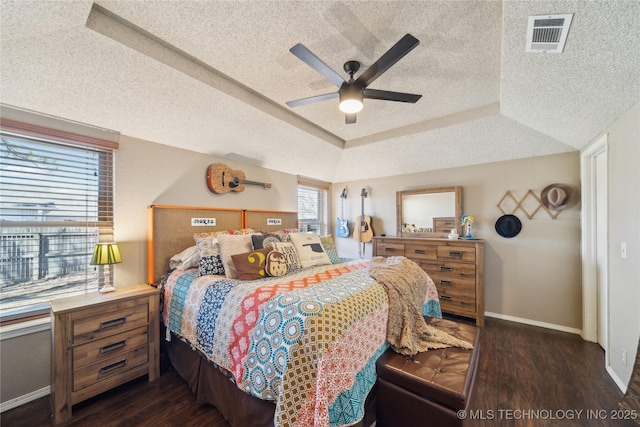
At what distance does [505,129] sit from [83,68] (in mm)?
3941

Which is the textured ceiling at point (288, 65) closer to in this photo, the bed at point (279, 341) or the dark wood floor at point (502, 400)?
the bed at point (279, 341)

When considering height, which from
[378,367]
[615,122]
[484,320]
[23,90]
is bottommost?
[484,320]

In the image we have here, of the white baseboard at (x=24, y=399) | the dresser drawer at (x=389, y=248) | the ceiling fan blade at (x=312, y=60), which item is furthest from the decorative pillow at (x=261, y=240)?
the dresser drawer at (x=389, y=248)

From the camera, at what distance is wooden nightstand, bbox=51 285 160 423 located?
1.59m

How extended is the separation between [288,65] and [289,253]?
1.61 metres

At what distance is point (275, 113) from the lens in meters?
2.69

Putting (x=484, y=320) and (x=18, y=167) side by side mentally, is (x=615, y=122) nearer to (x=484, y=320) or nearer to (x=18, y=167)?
(x=484, y=320)

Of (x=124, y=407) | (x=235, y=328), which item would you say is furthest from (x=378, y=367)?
(x=124, y=407)

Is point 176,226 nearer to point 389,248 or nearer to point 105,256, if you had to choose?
point 105,256

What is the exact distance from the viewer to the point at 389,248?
385 cm

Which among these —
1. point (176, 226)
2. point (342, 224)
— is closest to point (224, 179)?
point (176, 226)

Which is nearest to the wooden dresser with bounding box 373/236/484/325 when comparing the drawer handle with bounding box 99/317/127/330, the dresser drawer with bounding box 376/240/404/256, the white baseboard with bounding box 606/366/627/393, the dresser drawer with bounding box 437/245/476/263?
the dresser drawer with bounding box 437/245/476/263

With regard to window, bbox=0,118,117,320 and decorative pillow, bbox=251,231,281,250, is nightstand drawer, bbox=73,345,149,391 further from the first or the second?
decorative pillow, bbox=251,231,281,250

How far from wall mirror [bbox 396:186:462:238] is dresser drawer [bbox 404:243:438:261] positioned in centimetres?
33
